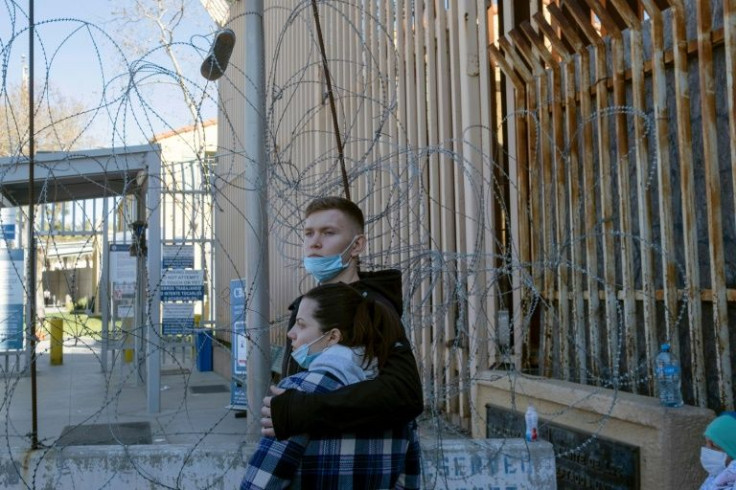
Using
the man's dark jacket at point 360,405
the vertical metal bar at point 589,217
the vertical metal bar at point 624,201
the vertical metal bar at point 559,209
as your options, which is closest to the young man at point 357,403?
the man's dark jacket at point 360,405

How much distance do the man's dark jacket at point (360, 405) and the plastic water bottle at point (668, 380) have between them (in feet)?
7.96

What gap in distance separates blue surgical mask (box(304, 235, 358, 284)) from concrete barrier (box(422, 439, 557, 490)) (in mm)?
1166

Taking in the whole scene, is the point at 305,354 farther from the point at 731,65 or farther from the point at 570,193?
the point at 570,193

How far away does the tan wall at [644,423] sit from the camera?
4047mm

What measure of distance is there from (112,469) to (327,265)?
1496mm

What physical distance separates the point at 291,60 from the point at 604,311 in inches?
319

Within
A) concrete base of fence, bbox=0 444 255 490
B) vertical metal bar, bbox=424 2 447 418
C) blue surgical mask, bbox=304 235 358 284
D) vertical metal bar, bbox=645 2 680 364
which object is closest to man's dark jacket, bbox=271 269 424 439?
blue surgical mask, bbox=304 235 358 284

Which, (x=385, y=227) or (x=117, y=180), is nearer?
(x=385, y=227)

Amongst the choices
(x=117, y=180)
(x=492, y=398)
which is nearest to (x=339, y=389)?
(x=492, y=398)

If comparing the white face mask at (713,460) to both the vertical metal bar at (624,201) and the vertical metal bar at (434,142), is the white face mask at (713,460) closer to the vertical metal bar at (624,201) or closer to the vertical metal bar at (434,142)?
the vertical metal bar at (624,201)

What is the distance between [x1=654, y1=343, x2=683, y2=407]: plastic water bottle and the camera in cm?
420

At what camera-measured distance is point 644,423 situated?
4188mm

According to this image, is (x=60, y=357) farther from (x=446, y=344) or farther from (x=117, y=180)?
(x=446, y=344)

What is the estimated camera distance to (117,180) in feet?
38.8
